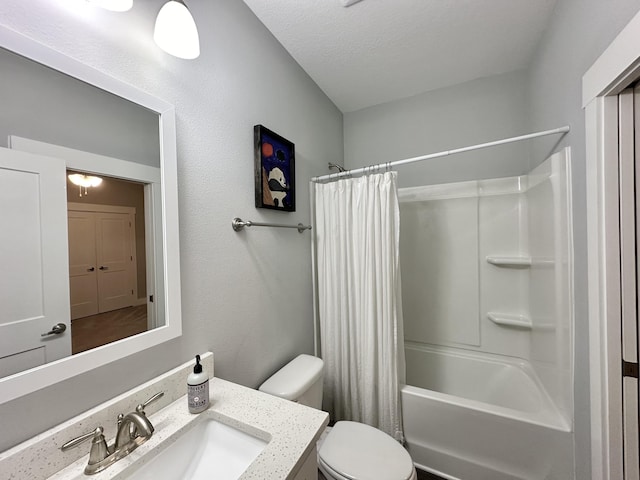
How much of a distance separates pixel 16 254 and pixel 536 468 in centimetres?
213

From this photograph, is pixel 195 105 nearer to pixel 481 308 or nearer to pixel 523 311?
pixel 481 308

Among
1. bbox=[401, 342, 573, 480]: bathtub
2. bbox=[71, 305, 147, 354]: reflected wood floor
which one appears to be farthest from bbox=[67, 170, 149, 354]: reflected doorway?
bbox=[401, 342, 573, 480]: bathtub

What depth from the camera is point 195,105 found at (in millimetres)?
972

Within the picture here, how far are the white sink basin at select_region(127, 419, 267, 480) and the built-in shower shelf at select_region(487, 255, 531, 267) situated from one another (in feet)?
Answer: 6.02

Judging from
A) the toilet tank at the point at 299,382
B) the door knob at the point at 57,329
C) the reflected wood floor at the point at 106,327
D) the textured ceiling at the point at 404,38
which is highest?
the textured ceiling at the point at 404,38

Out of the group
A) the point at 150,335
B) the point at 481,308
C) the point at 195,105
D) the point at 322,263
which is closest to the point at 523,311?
the point at 481,308

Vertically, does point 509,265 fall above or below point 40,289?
below

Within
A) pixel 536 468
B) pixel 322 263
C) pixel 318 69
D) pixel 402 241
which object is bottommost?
pixel 536 468

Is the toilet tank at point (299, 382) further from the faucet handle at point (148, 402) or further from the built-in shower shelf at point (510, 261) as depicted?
the built-in shower shelf at point (510, 261)

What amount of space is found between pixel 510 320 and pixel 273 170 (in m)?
1.93

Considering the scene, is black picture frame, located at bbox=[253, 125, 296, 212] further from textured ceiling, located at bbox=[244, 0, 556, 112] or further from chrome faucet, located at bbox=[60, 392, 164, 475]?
chrome faucet, located at bbox=[60, 392, 164, 475]

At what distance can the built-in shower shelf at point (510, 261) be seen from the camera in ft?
5.45

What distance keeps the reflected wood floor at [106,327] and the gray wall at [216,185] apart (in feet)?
0.27

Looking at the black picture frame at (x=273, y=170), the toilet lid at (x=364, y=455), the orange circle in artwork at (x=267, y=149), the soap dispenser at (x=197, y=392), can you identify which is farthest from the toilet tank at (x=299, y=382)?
the orange circle in artwork at (x=267, y=149)
